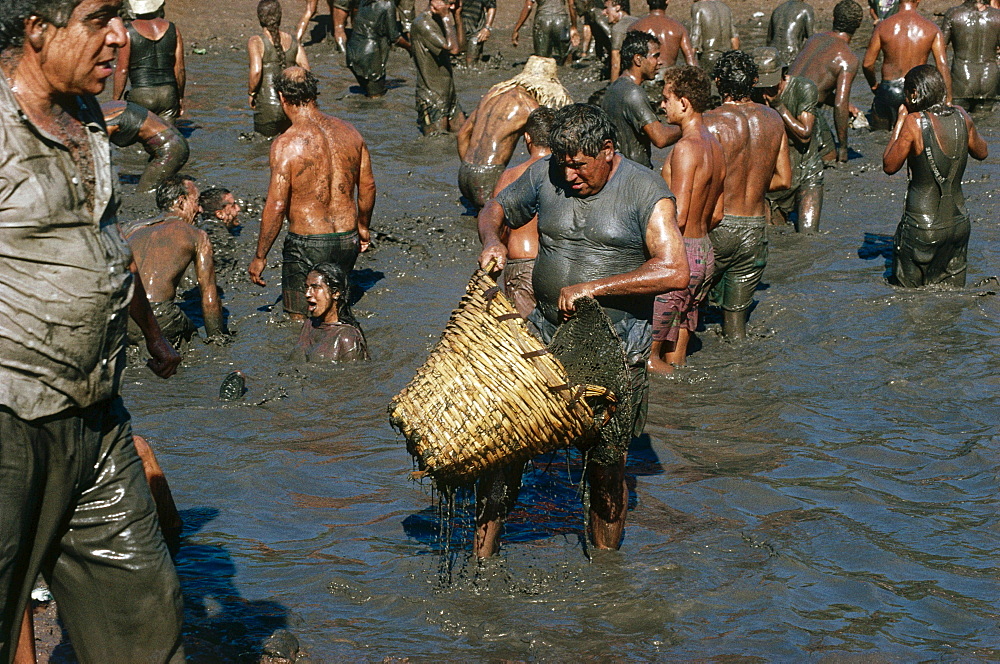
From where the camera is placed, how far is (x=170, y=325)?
8.67 m

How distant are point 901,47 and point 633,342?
9.62m

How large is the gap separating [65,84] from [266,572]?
270 cm

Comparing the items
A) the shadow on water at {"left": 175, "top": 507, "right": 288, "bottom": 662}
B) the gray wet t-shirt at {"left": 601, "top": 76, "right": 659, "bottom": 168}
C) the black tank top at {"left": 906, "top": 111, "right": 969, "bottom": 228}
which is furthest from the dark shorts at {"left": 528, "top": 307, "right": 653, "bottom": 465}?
the black tank top at {"left": 906, "top": 111, "right": 969, "bottom": 228}

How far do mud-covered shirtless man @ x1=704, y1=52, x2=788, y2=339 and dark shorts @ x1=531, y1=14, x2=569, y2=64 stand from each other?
984 cm

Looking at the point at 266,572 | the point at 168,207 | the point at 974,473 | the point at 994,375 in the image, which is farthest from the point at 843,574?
the point at 168,207

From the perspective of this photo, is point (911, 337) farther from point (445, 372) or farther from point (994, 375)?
point (445, 372)

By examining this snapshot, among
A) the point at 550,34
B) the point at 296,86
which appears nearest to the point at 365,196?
the point at 296,86

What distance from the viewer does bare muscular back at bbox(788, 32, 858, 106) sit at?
12.2 meters

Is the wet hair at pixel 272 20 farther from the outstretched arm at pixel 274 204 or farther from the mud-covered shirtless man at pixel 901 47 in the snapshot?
the mud-covered shirtless man at pixel 901 47

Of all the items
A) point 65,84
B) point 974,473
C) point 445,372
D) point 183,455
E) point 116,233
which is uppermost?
point 65,84

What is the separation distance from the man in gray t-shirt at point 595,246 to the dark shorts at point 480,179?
5679 millimetres

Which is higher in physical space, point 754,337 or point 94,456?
point 94,456

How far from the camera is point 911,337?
879 centimetres

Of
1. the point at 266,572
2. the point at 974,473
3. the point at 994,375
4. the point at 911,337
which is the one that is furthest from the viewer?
the point at 911,337
